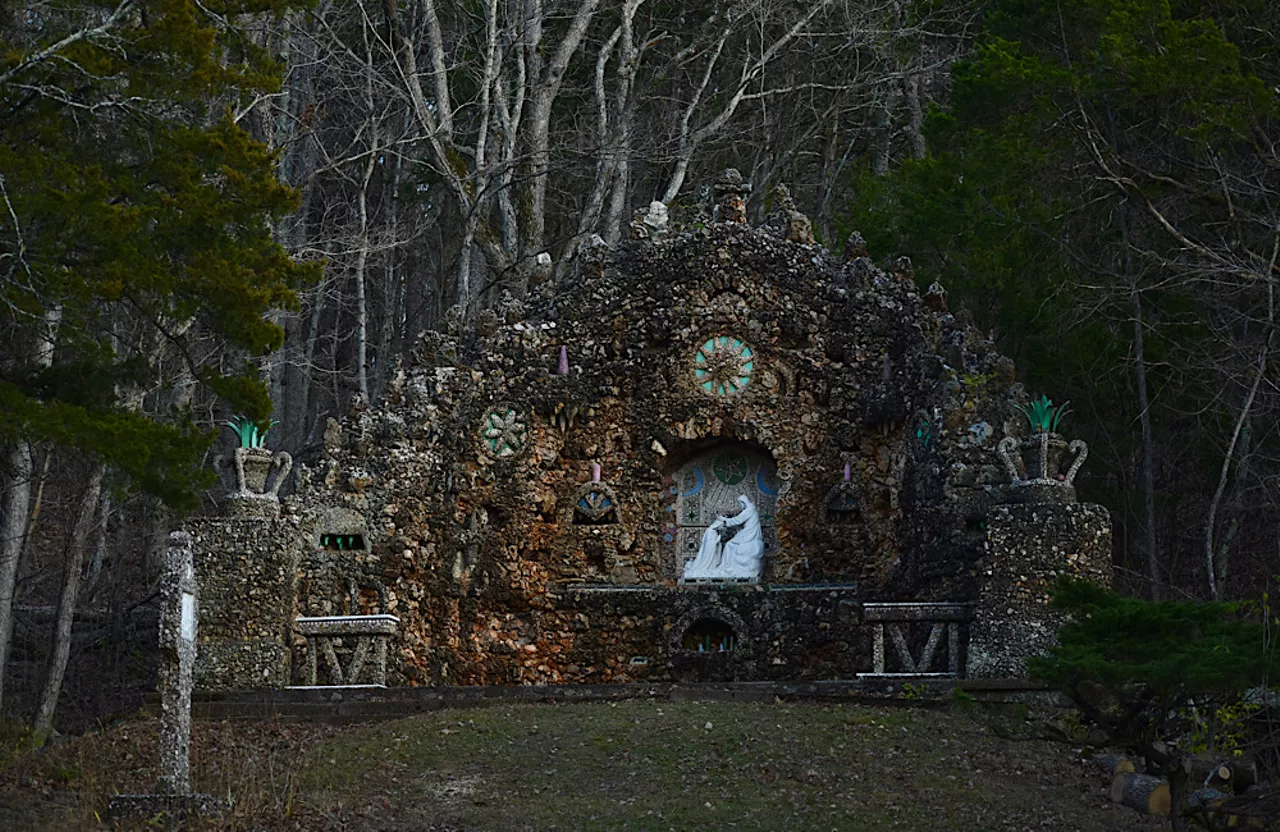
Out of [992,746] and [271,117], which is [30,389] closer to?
[992,746]

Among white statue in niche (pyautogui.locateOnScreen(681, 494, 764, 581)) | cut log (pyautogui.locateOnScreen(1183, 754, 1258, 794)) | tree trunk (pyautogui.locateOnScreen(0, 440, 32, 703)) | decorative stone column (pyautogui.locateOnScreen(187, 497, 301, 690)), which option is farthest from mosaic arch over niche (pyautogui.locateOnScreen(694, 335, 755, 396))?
cut log (pyautogui.locateOnScreen(1183, 754, 1258, 794))

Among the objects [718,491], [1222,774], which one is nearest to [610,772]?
[1222,774]

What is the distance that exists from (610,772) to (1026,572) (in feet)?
17.1

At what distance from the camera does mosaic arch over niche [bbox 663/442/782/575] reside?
23.3m

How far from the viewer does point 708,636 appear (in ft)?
73.5

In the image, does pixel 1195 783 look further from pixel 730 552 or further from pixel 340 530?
pixel 340 530

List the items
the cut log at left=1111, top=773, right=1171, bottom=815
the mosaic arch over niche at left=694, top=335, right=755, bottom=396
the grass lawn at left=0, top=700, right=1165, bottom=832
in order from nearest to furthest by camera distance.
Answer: the grass lawn at left=0, top=700, right=1165, bottom=832
the cut log at left=1111, top=773, right=1171, bottom=815
the mosaic arch over niche at left=694, top=335, right=755, bottom=396

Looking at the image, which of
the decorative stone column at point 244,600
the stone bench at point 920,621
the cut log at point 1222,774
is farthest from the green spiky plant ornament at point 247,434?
the cut log at point 1222,774

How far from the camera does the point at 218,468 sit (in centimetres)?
3103

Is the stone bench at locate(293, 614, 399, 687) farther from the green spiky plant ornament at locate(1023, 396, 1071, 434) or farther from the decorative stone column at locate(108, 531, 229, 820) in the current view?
the green spiky plant ornament at locate(1023, 396, 1071, 434)

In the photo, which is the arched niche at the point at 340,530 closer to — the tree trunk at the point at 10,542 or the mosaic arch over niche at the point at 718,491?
the tree trunk at the point at 10,542

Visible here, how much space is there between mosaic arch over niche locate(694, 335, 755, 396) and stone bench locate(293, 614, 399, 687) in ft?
15.7

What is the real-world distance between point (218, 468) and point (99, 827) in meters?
17.3

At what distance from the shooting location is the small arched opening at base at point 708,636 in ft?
73.1
